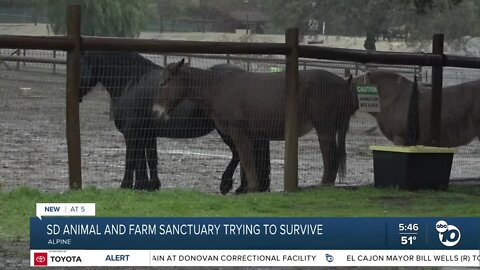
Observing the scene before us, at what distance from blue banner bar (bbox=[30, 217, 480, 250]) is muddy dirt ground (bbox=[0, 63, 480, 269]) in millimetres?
652

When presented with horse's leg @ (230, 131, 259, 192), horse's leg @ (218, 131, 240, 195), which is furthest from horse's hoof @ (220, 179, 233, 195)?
horse's leg @ (230, 131, 259, 192)

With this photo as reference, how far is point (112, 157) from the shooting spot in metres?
18.3

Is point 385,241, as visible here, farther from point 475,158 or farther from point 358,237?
point 475,158

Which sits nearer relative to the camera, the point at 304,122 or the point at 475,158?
the point at 304,122

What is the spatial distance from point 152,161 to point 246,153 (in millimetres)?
1282

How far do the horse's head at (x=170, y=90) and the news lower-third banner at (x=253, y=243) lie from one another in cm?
509

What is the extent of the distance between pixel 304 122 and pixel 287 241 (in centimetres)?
578

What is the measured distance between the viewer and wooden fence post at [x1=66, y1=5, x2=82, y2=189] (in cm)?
1306

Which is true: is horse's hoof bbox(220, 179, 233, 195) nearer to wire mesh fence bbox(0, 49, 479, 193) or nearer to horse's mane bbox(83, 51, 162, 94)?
wire mesh fence bbox(0, 49, 479, 193)

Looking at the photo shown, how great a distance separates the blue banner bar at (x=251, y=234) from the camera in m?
9.08

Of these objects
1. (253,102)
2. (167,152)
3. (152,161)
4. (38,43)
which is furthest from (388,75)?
(38,43)

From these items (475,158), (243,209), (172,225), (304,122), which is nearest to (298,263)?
(172,225)

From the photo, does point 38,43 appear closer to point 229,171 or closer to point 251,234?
point 229,171

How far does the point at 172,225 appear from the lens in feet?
30.7
